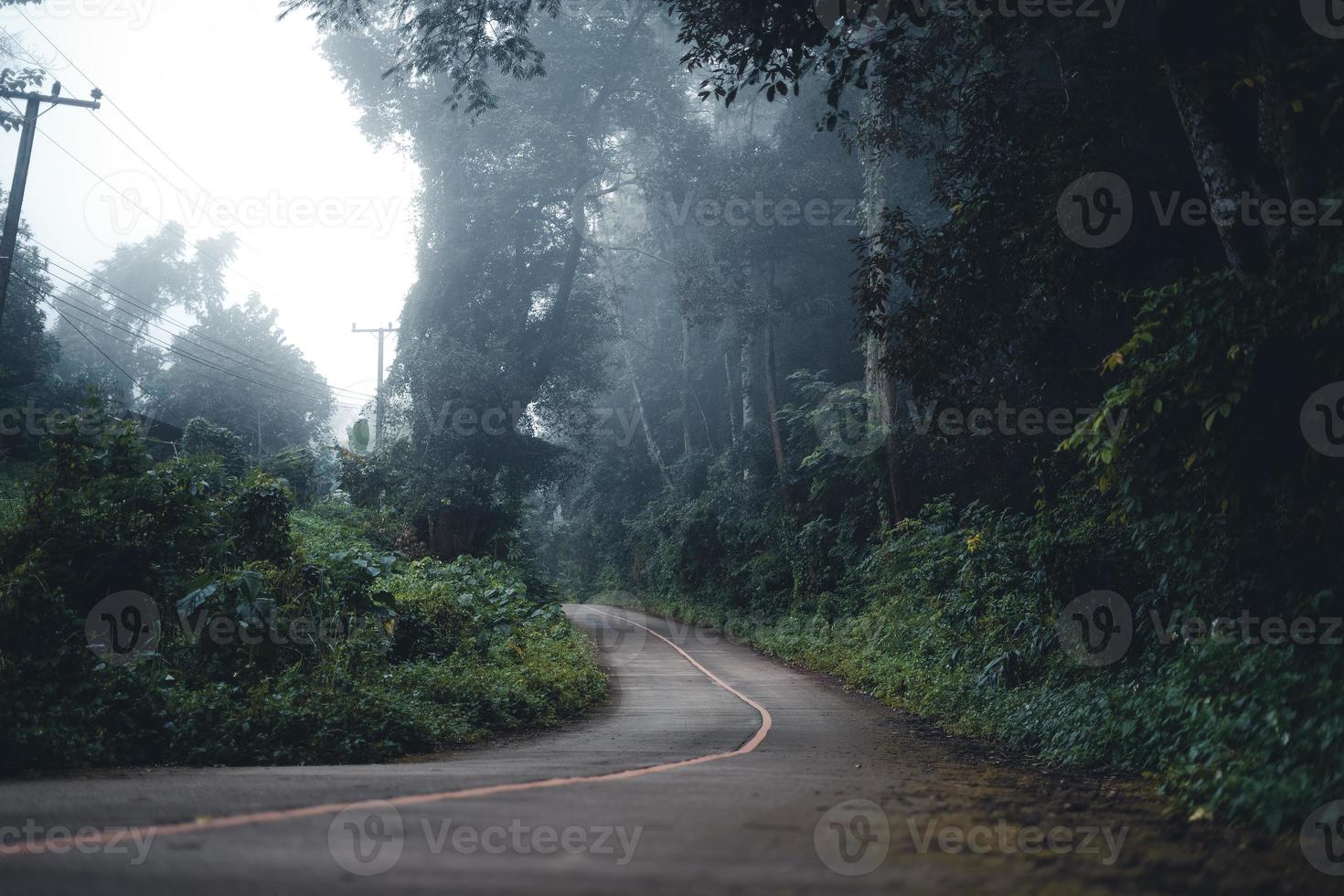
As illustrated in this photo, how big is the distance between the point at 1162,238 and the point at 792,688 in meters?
10.9

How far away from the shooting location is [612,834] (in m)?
3.46

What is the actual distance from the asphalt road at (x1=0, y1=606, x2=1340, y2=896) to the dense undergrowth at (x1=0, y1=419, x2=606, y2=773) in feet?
3.36

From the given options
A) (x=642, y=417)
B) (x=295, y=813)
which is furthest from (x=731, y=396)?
(x=295, y=813)

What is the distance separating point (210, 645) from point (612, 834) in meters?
7.51

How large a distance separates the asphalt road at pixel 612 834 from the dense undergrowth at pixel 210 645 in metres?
1.03

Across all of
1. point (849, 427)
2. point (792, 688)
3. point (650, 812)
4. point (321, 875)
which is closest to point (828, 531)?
point (849, 427)

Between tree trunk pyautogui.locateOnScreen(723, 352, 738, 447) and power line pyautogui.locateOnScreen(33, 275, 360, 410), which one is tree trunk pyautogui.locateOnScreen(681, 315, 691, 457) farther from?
power line pyautogui.locateOnScreen(33, 275, 360, 410)

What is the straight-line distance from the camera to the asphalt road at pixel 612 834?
108 inches

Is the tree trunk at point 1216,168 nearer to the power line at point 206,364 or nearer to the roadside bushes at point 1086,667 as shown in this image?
the roadside bushes at point 1086,667

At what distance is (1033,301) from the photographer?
1015 centimetres

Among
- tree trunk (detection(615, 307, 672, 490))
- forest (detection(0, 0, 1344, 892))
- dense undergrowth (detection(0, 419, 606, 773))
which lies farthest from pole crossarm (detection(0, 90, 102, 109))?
tree trunk (detection(615, 307, 672, 490))

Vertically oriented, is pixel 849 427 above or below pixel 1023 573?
above

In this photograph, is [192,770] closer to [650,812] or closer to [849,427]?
[650,812]

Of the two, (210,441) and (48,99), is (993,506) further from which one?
(210,441)
